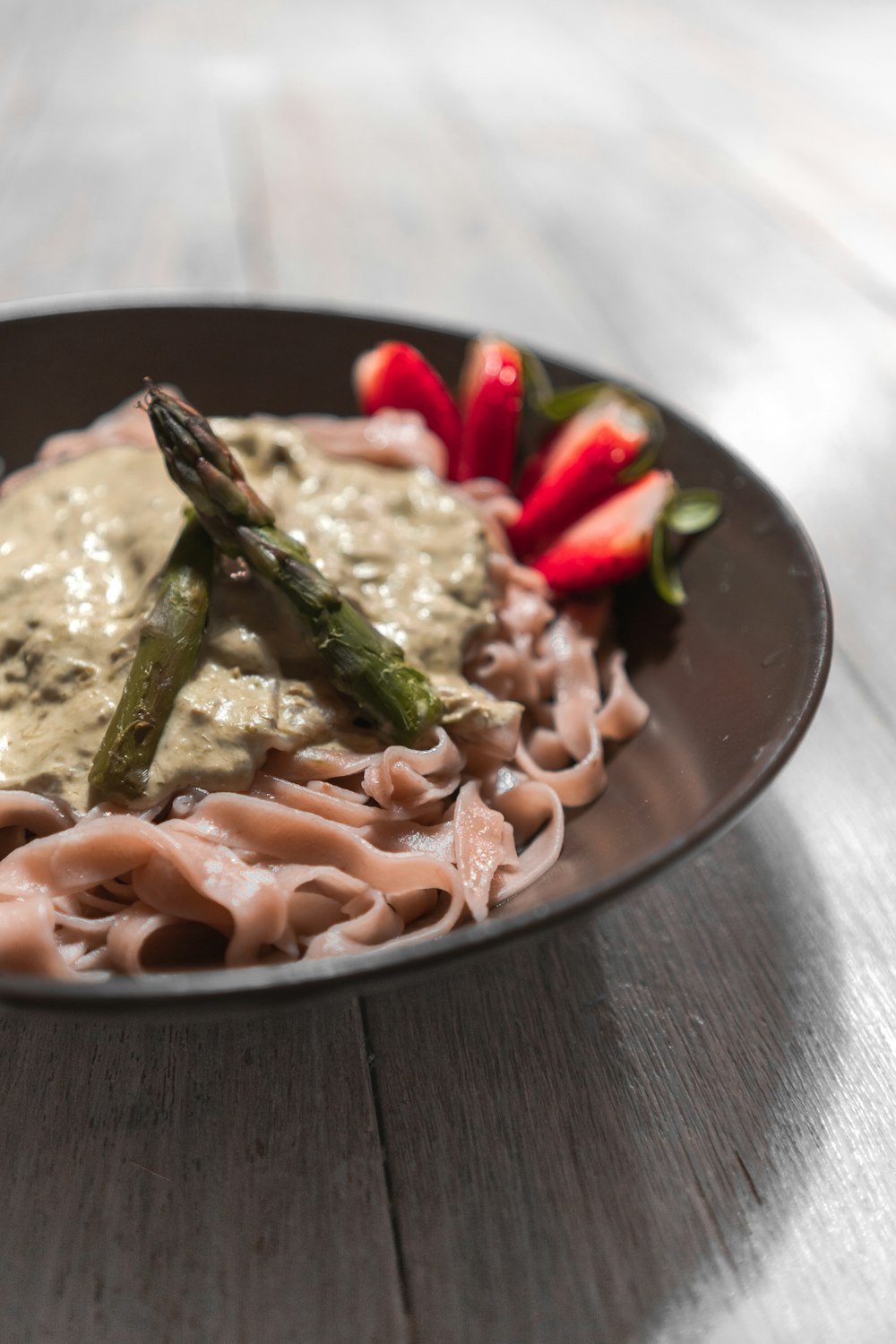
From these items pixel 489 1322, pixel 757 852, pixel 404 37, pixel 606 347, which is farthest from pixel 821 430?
pixel 404 37

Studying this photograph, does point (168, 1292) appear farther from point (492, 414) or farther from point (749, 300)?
point (749, 300)

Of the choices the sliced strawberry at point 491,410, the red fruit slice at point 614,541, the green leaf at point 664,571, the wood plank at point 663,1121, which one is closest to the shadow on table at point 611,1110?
the wood plank at point 663,1121

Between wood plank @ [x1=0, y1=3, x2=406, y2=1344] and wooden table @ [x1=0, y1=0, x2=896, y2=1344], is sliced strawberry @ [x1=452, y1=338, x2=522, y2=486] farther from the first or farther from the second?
wood plank @ [x1=0, y1=3, x2=406, y2=1344]

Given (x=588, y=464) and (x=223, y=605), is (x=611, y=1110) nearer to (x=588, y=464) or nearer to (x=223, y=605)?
(x=223, y=605)

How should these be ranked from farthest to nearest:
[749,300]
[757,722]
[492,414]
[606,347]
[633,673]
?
[749,300]
[606,347]
[492,414]
[633,673]
[757,722]

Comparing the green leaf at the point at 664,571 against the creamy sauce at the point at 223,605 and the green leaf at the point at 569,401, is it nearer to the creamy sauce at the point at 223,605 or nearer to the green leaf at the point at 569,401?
the creamy sauce at the point at 223,605

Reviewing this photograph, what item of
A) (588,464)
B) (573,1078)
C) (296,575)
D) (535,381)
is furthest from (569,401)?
(573,1078)
